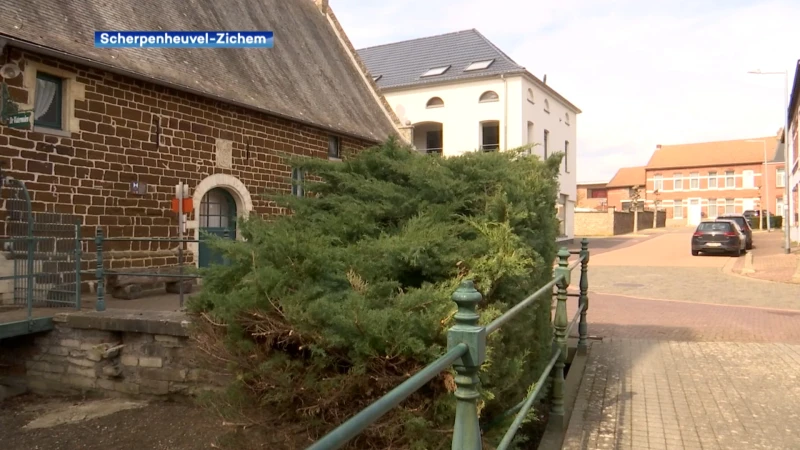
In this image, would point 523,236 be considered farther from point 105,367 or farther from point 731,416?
point 105,367

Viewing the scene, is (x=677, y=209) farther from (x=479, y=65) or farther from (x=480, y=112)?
(x=480, y=112)

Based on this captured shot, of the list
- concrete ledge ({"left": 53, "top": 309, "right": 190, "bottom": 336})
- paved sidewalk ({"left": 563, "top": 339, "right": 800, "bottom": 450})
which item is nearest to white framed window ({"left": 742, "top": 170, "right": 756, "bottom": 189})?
paved sidewalk ({"left": 563, "top": 339, "right": 800, "bottom": 450})

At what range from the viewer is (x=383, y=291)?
→ 3.42 metres

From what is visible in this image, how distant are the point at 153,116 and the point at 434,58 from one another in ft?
66.4

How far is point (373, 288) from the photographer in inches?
132

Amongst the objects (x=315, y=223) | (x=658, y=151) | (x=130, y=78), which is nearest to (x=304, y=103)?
(x=130, y=78)

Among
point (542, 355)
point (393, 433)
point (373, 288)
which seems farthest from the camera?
point (542, 355)

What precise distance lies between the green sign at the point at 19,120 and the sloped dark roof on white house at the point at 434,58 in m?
20.0

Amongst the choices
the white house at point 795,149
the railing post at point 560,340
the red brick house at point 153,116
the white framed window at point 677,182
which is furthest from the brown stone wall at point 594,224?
the railing post at point 560,340

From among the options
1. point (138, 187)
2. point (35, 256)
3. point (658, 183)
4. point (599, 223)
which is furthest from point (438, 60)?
point (658, 183)

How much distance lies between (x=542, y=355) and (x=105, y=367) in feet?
18.0

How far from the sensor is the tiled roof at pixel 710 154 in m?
60.2

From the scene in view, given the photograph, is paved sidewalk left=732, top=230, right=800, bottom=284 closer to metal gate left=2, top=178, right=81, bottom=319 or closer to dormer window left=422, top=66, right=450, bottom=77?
dormer window left=422, top=66, right=450, bottom=77

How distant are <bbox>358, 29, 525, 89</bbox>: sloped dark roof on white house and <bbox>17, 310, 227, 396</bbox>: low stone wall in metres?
21.2
